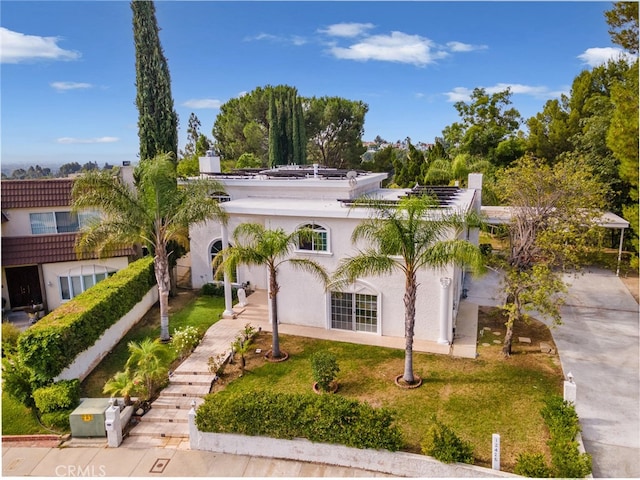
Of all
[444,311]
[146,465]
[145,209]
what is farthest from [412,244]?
[145,209]

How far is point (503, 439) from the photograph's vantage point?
11.0 m

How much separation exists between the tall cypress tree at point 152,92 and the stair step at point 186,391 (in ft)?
42.9

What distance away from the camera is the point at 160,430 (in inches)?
498

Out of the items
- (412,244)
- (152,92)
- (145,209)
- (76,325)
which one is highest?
(152,92)

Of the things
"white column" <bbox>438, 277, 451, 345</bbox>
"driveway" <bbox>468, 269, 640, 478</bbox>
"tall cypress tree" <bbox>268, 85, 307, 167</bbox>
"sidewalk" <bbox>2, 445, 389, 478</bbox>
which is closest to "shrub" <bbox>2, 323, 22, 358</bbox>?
"sidewalk" <bbox>2, 445, 389, 478</bbox>

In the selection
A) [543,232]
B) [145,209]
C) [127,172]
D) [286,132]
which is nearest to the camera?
[543,232]

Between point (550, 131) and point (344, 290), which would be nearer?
point (344, 290)

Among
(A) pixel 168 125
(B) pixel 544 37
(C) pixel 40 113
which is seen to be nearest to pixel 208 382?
(A) pixel 168 125

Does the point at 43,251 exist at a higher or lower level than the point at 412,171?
lower

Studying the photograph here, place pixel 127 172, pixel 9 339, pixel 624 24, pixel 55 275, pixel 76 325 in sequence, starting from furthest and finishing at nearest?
pixel 624 24
pixel 127 172
pixel 55 275
pixel 9 339
pixel 76 325

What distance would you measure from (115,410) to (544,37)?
26927 mm

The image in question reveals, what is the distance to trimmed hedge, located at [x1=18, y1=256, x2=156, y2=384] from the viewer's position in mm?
13117

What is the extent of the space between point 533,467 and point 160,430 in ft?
33.6

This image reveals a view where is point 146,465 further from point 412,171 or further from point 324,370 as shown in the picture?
point 412,171
